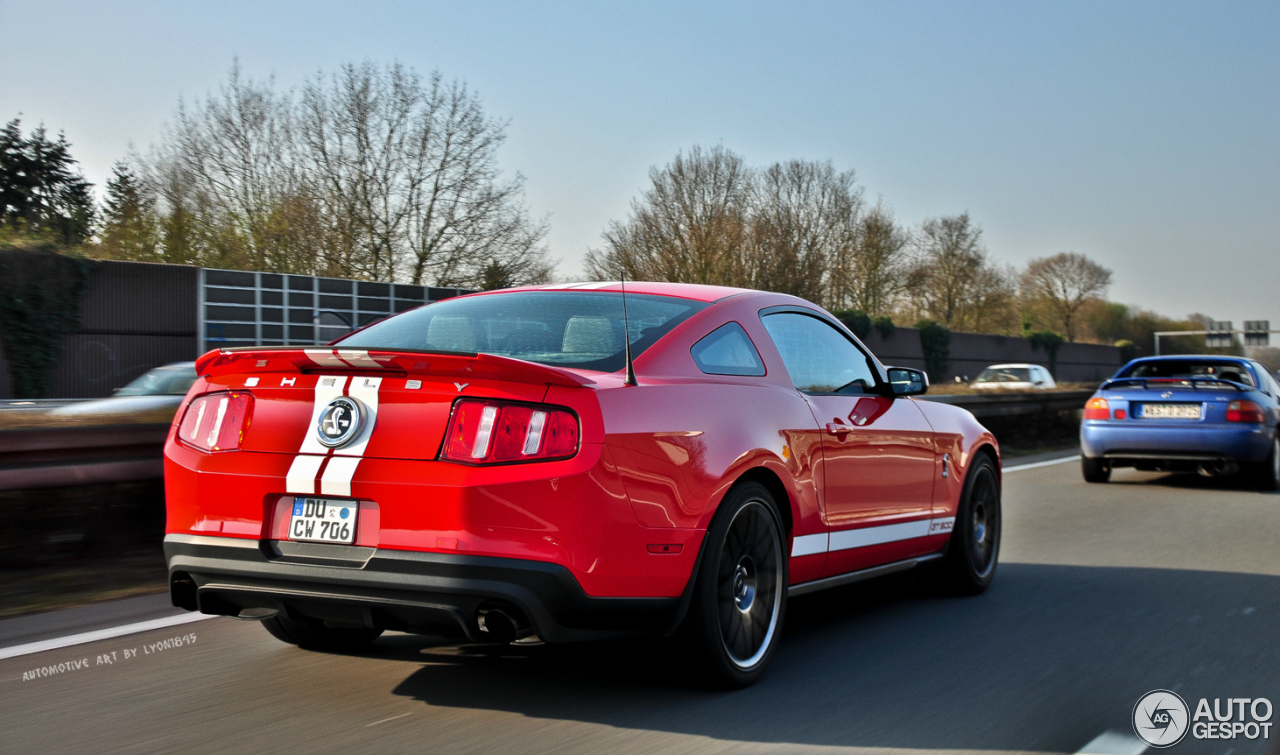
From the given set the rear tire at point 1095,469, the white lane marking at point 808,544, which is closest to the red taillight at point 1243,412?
the rear tire at point 1095,469

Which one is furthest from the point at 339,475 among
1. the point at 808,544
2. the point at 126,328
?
the point at 126,328

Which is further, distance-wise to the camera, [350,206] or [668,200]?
[668,200]

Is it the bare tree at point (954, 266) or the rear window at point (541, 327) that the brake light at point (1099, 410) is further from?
the bare tree at point (954, 266)

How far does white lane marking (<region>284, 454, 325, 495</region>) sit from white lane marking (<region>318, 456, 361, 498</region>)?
0.12ft

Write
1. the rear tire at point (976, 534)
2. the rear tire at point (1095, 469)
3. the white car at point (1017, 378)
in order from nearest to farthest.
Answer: the rear tire at point (976, 534) → the rear tire at point (1095, 469) → the white car at point (1017, 378)

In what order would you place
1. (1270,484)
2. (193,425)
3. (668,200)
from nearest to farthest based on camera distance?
(193,425) < (1270,484) < (668,200)

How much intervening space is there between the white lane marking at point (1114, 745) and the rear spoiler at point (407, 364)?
1957 millimetres

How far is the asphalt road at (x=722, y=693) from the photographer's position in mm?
3742

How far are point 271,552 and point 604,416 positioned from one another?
3.84ft

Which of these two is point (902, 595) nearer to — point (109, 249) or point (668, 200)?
point (109, 249)

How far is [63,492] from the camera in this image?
6.61 m

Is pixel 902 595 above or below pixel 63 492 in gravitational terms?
below

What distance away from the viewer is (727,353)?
4609mm

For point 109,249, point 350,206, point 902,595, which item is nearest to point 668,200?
point 350,206
